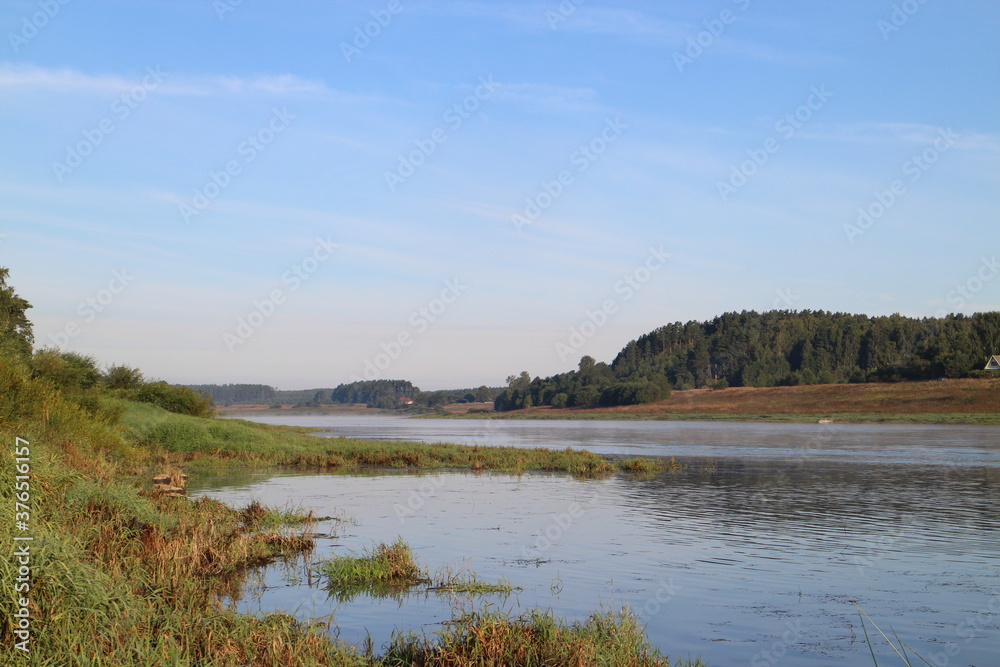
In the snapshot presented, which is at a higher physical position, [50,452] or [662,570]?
[50,452]

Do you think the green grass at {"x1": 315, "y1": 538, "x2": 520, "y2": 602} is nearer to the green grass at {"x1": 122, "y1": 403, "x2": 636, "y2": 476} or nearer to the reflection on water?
the reflection on water

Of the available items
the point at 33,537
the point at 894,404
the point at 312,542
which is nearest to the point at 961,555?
the point at 312,542

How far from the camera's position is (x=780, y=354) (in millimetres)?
171625

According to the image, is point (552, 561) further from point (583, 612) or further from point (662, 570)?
point (583, 612)

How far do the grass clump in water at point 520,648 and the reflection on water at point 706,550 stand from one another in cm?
164

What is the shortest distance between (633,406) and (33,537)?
145079 millimetres

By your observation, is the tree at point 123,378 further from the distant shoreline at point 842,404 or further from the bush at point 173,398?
the distant shoreline at point 842,404

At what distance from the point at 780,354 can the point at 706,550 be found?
6352 inches

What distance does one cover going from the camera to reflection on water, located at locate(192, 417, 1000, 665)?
12969 mm

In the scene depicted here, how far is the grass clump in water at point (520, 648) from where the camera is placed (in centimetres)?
980

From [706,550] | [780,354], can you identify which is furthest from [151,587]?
[780,354]

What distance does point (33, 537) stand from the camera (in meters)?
10.8

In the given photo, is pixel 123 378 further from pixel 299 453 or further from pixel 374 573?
pixel 374 573

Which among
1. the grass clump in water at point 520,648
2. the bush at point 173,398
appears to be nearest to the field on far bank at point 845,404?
the bush at point 173,398
